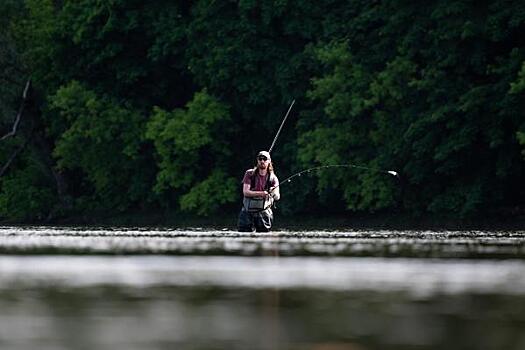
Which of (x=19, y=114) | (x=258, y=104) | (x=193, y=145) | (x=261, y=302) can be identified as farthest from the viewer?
(x=19, y=114)

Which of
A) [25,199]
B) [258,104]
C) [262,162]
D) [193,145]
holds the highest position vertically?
[258,104]

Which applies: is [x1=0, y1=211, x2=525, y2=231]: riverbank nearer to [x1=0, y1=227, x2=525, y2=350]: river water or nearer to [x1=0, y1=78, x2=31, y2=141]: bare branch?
[x1=0, y1=78, x2=31, y2=141]: bare branch

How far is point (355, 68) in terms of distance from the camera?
5862 cm

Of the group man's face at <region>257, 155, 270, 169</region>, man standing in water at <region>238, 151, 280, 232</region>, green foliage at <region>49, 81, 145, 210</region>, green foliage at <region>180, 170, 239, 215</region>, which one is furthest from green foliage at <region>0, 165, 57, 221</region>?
man's face at <region>257, 155, 270, 169</region>

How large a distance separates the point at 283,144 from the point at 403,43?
9073 mm

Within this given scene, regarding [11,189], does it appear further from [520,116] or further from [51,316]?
[51,316]

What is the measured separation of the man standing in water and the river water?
1171 cm

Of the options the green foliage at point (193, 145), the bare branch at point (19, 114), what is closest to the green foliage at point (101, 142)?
the bare branch at point (19, 114)

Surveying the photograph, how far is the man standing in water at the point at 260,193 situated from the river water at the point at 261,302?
38.4 ft

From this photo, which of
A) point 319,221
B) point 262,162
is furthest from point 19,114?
point 262,162

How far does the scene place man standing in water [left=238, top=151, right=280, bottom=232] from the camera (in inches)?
1102

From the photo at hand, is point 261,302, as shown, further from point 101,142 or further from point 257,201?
point 101,142

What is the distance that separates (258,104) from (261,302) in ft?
183

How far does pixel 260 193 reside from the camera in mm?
28016
